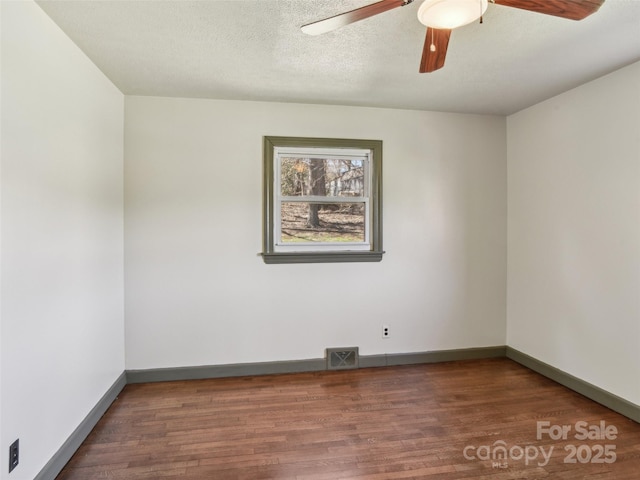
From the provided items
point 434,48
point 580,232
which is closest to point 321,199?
point 434,48

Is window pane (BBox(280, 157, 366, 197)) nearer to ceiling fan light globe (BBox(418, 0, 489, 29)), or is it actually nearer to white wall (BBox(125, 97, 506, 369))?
white wall (BBox(125, 97, 506, 369))

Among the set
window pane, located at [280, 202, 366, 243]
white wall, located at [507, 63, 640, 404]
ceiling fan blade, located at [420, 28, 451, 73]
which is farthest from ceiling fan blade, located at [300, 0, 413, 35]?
white wall, located at [507, 63, 640, 404]

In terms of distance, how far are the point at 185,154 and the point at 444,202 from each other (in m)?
Result: 2.45

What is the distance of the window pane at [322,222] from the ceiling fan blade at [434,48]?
5.27 feet

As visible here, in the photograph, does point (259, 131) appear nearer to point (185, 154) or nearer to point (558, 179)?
point (185, 154)

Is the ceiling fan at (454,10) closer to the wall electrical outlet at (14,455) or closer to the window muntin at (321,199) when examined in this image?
the window muntin at (321,199)

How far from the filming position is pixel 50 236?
5.98 ft

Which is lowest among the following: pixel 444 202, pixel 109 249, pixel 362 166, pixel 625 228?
pixel 109 249

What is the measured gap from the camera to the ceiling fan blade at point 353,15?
4.42ft

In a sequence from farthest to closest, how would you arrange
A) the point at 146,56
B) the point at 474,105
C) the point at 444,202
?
1. the point at 444,202
2. the point at 474,105
3. the point at 146,56

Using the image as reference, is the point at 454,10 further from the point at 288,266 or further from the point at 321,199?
the point at 288,266

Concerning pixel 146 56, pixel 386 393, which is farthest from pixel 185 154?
pixel 386 393

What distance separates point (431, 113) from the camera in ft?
11.0

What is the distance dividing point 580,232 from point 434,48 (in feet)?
6.76
